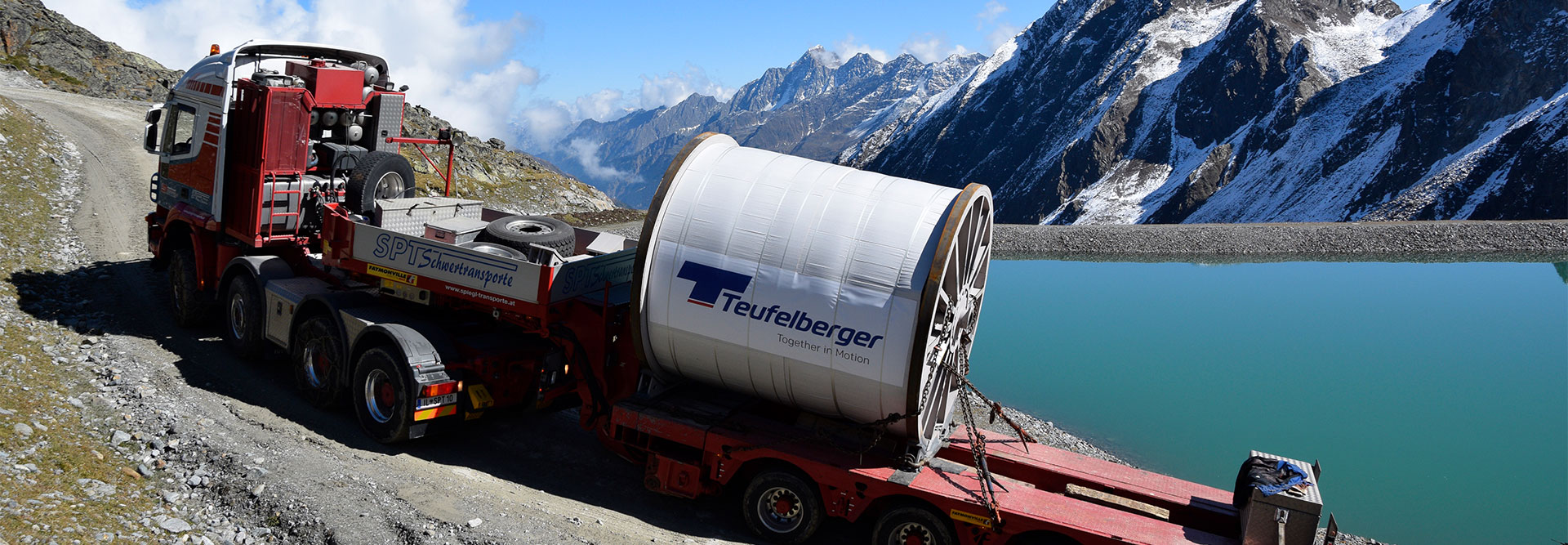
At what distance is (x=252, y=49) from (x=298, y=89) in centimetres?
126

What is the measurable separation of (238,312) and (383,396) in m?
4.78

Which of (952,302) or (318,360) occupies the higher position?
(952,302)

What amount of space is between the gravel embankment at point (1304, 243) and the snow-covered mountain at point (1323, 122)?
43.1m

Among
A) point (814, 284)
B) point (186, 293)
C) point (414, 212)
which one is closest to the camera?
point (814, 284)

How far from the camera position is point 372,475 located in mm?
11938

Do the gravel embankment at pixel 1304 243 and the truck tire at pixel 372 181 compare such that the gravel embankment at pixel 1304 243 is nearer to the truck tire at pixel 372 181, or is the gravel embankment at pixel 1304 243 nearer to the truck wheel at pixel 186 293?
the truck tire at pixel 372 181

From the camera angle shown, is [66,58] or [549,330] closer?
[549,330]

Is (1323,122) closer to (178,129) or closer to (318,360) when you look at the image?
(178,129)

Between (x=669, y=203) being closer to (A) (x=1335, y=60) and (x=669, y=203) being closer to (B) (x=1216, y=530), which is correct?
(B) (x=1216, y=530)

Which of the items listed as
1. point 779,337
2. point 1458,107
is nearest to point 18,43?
point 779,337

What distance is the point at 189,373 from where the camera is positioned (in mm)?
14867

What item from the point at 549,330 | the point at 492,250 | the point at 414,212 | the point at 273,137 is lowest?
the point at 549,330

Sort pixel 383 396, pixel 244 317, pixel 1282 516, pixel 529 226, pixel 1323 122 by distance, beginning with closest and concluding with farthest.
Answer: pixel 1282 516, pixel 383 396, pixel 529 226, pixel 244 317, pixel 1323 122

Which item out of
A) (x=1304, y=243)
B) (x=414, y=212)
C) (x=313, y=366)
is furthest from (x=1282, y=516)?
(x=1304, y=243)
